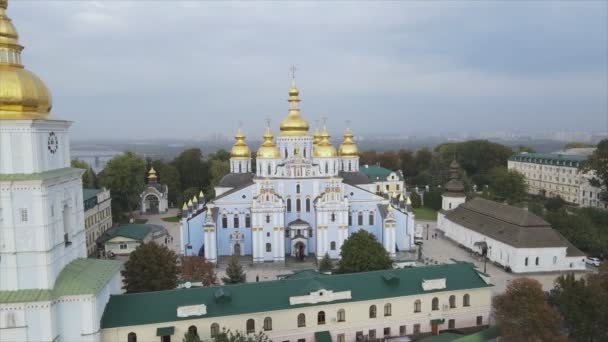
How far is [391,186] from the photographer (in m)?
65.8

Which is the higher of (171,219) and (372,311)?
(372,311)

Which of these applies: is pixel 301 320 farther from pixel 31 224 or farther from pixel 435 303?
pixel 31 224

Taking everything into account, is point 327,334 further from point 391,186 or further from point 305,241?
point 391,186

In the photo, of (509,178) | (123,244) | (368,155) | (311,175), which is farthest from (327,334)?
(368,155)

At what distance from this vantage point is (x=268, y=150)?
133ft

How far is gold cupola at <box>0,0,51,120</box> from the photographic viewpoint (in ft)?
51.1

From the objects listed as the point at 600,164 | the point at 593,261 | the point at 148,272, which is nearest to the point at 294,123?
the point at 148,272

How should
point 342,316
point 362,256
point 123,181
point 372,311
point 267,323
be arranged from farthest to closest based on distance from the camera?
point 123,181 < point 362,256 < point 372,311 < point 342,316 < point 267,323

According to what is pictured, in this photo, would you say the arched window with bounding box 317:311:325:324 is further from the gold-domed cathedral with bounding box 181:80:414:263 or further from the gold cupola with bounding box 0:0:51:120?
the gold-domed cathedral with bounding box 181:80:414:263

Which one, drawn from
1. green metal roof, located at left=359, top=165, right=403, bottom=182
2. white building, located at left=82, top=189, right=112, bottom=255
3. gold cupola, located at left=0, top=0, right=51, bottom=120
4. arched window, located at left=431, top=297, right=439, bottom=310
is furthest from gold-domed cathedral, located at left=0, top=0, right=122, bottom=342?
green metal roof, located at left=359, top=165, right=403, bottom=182

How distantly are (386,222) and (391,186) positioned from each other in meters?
28.5

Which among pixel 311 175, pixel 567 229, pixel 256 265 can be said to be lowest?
pixel 256 265

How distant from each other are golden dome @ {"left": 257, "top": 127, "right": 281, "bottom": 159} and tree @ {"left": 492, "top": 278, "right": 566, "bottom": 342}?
2476 centimetres

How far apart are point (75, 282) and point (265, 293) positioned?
8.23 m
